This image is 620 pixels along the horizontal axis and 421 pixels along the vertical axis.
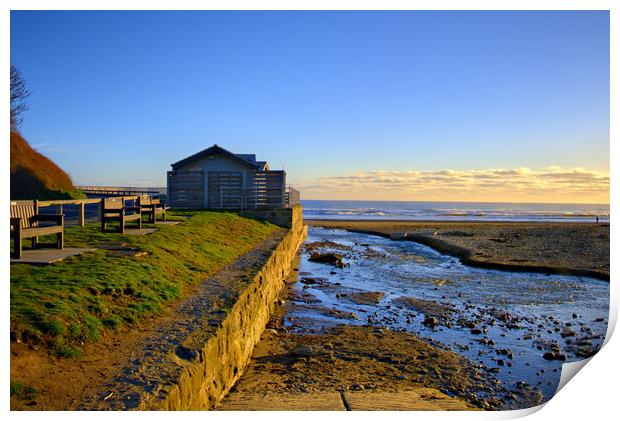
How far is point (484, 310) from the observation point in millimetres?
12039

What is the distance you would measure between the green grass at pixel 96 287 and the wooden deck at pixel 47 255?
12cm

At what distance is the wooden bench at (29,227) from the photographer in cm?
709

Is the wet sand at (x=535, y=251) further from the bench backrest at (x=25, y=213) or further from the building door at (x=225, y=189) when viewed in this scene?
the bench backrest at (x=25, y=213)

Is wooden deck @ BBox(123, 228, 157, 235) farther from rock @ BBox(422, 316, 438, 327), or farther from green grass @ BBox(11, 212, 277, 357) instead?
rock @ BBox(422, 316, 438, 327)

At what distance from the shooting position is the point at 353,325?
10.1 metres

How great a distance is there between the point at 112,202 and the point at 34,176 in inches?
813

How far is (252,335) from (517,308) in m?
7.69

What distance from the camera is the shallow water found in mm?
8492

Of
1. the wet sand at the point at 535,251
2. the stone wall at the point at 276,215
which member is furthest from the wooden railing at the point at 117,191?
the wet sand at the point at 535,251

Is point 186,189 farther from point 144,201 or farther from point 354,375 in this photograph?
point 354,375

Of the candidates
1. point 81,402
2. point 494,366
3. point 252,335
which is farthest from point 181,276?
point 494,366

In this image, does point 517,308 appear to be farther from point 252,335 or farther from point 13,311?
point 13,311

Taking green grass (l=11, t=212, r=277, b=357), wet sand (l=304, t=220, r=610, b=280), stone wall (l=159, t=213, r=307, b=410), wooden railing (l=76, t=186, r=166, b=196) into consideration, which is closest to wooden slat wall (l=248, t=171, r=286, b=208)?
wet sand (l=304, t=220, r=610, b=280)

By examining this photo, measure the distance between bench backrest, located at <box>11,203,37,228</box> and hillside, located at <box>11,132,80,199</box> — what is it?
63.5 feet
